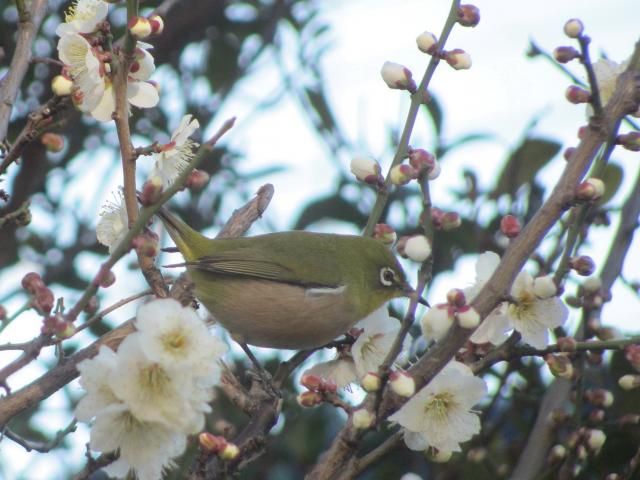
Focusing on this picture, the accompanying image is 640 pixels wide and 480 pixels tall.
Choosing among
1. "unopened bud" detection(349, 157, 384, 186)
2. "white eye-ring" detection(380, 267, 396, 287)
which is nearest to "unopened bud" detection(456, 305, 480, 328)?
"unopened bud" detection(349, 157, 384, 186)

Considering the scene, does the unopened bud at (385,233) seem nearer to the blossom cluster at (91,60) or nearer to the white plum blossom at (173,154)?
the white plum blossom at (173,154)

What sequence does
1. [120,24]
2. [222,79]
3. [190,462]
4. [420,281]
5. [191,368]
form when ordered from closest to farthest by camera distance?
[191,368] → [420,281] → [190,462] → [120,24] → [222,79]

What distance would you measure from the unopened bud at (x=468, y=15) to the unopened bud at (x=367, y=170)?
52cm

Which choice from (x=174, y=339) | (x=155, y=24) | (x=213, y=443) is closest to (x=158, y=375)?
(x=174, y=339)

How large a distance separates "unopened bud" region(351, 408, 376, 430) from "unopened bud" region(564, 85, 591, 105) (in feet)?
3.56

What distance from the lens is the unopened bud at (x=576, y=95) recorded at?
258 centimetres

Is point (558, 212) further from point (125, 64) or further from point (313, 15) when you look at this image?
point (313, 15)

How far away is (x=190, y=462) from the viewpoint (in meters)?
2.95

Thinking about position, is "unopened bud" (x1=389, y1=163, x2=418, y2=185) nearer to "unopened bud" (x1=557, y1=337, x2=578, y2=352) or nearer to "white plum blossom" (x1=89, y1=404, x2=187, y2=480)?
"unopened bud" (x1=557, y1=337, x2=578, y2=352)

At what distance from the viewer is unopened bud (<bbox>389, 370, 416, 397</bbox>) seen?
2.07 m

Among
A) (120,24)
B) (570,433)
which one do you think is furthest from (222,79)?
(570,433)

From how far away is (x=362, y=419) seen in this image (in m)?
2.10

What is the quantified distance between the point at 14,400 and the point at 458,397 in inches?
Answer: 45.6

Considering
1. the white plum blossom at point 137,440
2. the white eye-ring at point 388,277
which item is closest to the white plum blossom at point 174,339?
the white plum blossom at point 137,440
